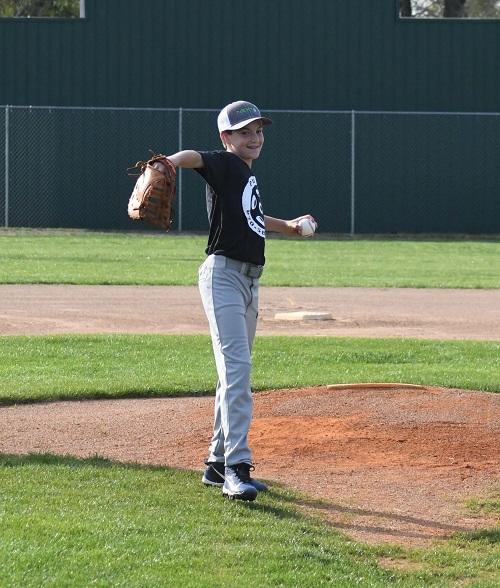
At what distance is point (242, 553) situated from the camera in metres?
4.57

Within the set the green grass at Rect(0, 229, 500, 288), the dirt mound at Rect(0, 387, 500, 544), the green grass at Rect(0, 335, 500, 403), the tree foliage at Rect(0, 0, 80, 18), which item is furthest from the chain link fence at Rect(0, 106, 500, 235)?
the dirt mound at Rect(0, 387, 500, 544)

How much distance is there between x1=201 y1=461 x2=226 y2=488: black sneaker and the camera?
5820 mm

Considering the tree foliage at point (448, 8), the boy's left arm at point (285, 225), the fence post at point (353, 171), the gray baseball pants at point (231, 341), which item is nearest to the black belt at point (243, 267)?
the gray baseball pants at point (231, 341)

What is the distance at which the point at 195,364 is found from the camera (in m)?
9.98

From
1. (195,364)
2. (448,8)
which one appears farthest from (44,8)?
(195,364)

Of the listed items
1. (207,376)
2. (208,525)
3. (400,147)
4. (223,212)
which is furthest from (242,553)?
(400,147)

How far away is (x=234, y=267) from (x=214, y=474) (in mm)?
1032

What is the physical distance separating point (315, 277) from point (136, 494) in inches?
471

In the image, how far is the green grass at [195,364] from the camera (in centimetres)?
888

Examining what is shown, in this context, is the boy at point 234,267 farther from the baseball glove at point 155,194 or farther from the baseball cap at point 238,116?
the baseball glove at point 155,194

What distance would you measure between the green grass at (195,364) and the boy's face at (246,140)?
3340 mm

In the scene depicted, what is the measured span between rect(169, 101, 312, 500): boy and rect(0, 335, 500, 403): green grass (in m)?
3.12

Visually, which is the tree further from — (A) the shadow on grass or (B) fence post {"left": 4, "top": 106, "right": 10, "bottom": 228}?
(A) the shadow on grass

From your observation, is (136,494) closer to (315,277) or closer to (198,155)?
(198,155)
